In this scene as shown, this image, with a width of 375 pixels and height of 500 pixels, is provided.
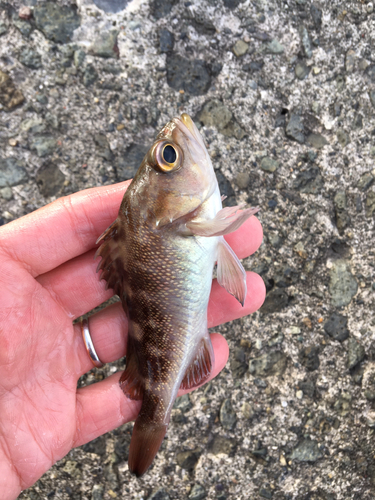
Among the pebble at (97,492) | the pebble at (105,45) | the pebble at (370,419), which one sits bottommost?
the pebble at (97,492)

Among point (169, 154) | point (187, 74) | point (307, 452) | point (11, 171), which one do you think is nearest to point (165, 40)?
point (187, 74)

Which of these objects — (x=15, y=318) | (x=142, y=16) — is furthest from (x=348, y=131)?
(x=15, y=318)

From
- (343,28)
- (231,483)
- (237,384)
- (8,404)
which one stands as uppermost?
(343,28)

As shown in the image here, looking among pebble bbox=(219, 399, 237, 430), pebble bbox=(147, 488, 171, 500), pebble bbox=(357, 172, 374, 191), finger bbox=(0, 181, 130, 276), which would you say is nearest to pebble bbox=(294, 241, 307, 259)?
pebble bbox=(357, 172, 374, 191)

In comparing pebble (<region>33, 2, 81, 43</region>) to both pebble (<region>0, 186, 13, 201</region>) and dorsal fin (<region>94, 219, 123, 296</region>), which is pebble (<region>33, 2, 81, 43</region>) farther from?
dorsal fin (<region>94, 219, 123, 296</region>)

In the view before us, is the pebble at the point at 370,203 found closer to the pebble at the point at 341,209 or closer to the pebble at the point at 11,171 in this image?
the pebble at the point at 341,209

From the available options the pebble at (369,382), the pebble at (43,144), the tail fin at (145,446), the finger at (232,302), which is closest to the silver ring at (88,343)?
the tail fin at (145,446)

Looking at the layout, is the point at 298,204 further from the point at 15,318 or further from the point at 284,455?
the point at 15,318
